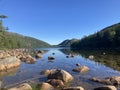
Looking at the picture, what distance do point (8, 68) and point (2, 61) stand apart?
169cm

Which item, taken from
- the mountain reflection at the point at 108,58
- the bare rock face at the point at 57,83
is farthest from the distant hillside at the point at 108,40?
the bare rock face at the point at 57,83

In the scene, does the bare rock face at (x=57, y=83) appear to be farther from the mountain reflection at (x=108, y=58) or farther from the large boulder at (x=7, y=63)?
the mountain reflection at (x=108, y=58)

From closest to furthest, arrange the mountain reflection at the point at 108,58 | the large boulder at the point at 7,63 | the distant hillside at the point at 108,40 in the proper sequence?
the large boulder at the point at 7,63 → the mountain reflection at the point at 108,58 → the distant hillside at the point at 108,40

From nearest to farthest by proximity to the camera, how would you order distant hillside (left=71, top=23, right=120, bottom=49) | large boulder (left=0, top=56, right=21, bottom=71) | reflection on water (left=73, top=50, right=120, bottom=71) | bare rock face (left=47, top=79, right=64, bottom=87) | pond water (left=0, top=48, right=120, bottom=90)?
bare rock face (left=47, top=79, right=64, bottom=87) < pond water (left=0, top=48, right=120, bottom=90) < large boulder (left=0, top=56, right=21, bottom=71) < reflection on water (left=73, top=50, right=120, bottom=71) < distant hillside (left=71, top=23, right=120, bottom=49)

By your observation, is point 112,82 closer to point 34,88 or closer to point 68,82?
point 68,82

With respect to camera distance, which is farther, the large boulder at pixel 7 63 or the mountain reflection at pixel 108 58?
the mountain reflection at pixel 108 58

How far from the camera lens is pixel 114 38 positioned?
110000 mm

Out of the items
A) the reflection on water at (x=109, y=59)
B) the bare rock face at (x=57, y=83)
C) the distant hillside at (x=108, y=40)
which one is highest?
the distant hillside at (x=108, y=40)

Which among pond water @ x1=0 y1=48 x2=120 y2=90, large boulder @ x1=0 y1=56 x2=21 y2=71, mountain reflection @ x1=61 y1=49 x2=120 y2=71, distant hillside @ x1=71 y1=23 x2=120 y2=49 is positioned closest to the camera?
pond water @ x1=0 y1=48 x2=120 y2=90

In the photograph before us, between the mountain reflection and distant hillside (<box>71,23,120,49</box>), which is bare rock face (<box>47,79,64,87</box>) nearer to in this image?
the mountain reflection

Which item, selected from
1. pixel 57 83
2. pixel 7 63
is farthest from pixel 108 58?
pixel 57 83

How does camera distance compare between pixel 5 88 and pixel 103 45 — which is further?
pixel 103 45

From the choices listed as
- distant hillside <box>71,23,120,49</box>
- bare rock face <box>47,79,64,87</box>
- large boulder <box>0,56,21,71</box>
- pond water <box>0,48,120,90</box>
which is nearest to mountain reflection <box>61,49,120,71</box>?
pond water <box>0,48,120,90</box>

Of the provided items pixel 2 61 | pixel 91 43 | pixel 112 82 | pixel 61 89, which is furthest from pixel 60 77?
pixel 91 43
